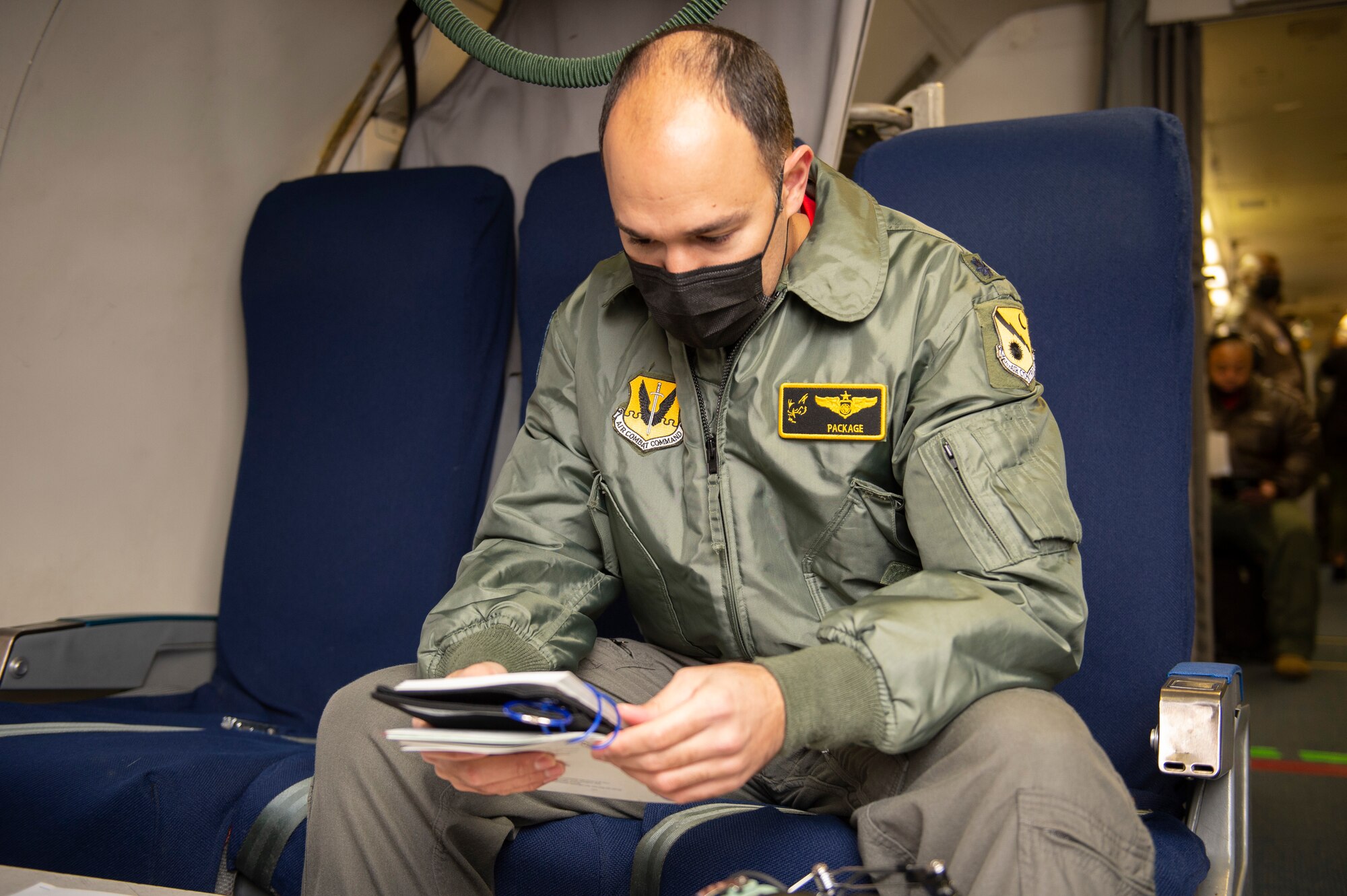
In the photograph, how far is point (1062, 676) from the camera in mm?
1143

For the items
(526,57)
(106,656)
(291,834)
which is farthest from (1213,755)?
(106,656)

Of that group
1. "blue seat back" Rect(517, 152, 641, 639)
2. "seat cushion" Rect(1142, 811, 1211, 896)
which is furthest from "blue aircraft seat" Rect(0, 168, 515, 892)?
"seat cushion" Rect(1142, 811, 1211, 896)

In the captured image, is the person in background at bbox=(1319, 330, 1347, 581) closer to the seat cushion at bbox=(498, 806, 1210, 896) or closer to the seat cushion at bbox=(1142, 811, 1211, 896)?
the seat cushion at bbox=(1142, 811, 1211, 896)

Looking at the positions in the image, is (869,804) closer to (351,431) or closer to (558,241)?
(558,241)

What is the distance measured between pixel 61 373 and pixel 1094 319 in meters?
1.87

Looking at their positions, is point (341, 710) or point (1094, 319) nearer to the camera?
point (341, 710)

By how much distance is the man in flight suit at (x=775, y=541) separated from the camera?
977 millimetres

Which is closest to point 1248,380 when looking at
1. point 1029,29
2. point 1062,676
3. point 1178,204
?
point 1029,29

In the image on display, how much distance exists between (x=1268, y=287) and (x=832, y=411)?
4493 millimetres

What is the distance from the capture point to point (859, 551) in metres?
1.30

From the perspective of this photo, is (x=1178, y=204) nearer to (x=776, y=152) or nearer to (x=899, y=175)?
(x=899, y=175)

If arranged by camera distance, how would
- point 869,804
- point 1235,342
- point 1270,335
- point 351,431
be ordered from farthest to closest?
point 1270,335 → point 1235,342 → point 351,431 → point 869,804

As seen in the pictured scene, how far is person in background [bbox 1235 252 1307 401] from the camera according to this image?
4.47 m

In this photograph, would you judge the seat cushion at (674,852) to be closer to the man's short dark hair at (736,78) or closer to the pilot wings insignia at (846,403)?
the pilot wings insignia at (846,403)
